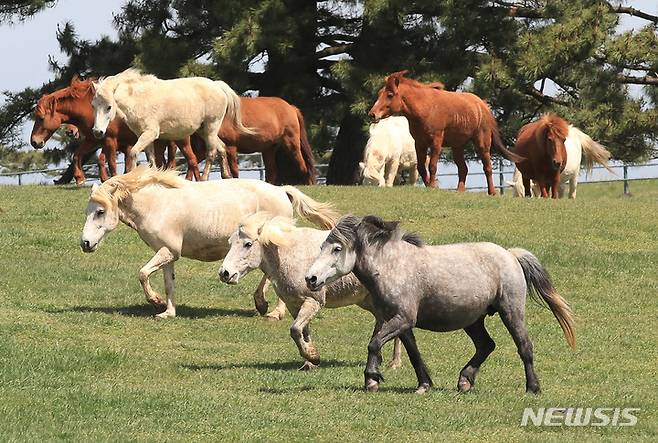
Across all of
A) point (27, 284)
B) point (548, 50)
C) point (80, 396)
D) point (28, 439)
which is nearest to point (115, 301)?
point (27, 284)

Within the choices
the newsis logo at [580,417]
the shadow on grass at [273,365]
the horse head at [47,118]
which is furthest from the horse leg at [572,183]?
the newsis logo at [580,417]

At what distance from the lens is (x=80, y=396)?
981 centimetres

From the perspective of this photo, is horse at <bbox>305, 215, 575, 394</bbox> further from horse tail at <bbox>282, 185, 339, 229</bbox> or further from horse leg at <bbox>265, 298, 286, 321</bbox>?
horse leg at <bbox>265, 298, 286, 321</bbox>

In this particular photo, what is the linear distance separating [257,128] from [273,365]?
12457mm

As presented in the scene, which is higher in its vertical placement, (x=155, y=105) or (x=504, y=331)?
(x=155, y=105)

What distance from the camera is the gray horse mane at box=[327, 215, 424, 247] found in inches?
400

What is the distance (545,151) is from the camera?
24.5 metres

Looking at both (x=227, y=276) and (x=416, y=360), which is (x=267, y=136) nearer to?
(x=227, y=276)

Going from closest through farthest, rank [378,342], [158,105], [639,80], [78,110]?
[378,342], [158,105], [78,110], [639,80]

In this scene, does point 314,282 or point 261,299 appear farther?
point 261,299

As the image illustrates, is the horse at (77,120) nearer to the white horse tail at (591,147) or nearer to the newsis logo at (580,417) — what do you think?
the white horse tail at (591,147)

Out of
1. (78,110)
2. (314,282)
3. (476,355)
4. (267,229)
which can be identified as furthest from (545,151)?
(314,282)

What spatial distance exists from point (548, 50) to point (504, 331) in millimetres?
12898

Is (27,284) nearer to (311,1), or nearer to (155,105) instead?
(155,105)
